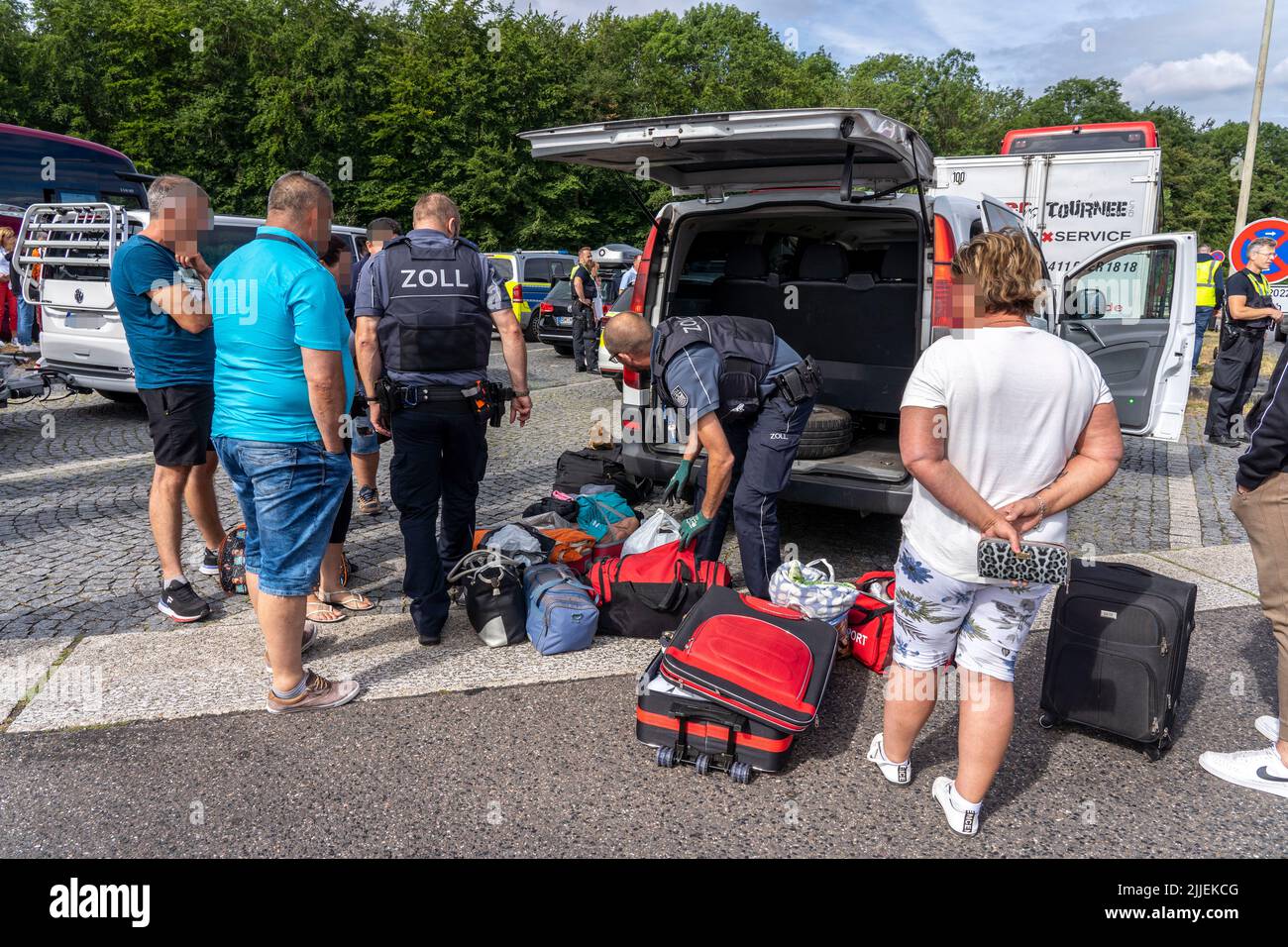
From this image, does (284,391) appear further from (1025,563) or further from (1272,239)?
(1272,239)

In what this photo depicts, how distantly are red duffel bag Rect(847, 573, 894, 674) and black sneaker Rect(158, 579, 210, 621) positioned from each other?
311cm

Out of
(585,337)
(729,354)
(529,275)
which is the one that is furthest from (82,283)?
(529,275)

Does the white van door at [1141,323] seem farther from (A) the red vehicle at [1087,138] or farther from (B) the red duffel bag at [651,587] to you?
(A) the red vehicle at [1087,138]

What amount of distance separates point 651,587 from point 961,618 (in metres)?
1.73

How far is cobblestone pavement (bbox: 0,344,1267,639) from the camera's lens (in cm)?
449

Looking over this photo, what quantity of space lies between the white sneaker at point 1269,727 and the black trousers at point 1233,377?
21.7 ft

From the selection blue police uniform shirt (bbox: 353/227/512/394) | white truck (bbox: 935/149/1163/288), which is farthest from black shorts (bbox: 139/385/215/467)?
white truck (bbox: 935/149/1163/288)

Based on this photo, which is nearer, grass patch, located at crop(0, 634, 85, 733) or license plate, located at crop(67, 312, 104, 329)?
grass patch, located at crop(0, 634, 85, 733)

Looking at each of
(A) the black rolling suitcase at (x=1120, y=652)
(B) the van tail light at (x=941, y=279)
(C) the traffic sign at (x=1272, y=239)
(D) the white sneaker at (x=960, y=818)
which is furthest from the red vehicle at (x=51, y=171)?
(C) the traffic sign at (x=1272, y=239)

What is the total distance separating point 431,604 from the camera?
13.0 ft

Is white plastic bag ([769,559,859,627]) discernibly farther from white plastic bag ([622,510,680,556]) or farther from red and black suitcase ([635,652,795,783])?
red and black suitcase ([635,652,795,783])

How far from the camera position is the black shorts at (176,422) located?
413cm
